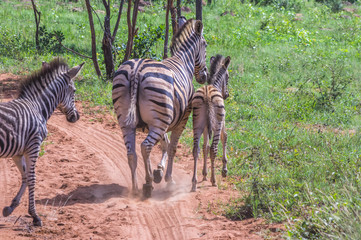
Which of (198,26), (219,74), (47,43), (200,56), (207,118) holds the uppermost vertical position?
(198,26)

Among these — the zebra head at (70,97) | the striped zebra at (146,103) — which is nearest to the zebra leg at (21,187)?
the zebra head at (70,97)

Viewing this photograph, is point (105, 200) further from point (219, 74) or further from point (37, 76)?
point (219, 74)

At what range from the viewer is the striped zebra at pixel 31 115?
17.8 feet

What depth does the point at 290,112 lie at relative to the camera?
11.3 meters

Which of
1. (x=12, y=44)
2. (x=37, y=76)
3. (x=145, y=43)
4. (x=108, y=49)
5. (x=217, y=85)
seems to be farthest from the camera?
(x=12, y=44)

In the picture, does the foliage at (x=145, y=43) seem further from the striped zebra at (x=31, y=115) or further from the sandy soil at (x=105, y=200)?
the striped zebra at (x=31, y=115)

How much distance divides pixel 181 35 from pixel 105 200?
11.3ft

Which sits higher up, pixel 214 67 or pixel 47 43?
pixel 214 67

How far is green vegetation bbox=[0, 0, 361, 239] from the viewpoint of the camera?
563 centimetres

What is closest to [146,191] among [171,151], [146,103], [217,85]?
[171,151]

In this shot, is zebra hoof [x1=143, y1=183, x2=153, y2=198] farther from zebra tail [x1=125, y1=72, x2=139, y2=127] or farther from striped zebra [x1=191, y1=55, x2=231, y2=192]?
zebra tail [x1=125, y1=72, x2=139, y2=127]

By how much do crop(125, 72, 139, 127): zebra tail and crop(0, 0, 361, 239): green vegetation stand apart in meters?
1.91

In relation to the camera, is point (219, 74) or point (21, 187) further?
point (219, 74)

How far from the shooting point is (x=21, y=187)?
578 cm
